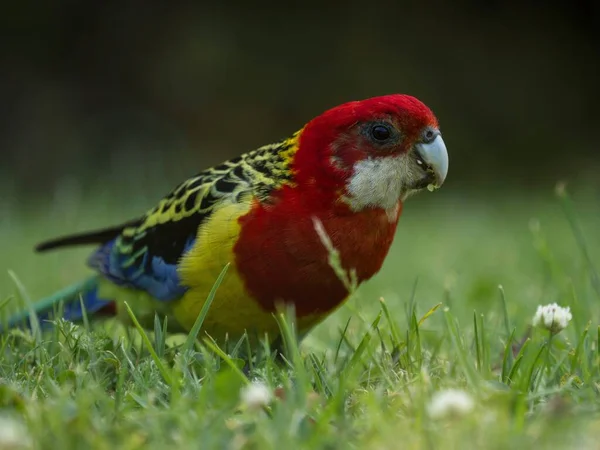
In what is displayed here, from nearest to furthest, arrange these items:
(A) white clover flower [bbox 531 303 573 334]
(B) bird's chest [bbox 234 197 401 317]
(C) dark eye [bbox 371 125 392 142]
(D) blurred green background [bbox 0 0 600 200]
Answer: (A) white clover flower [bbox 531 303 573 334], (B) bird's chest [bbox 234 197 401 317], (C) dark eye [bbox 371 125 392 142], (D) blurred green background [bbox 0 0 600 200]

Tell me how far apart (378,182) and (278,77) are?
7.22 m

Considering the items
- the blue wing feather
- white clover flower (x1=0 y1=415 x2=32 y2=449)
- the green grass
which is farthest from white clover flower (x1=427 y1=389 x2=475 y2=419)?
the blue wing feather

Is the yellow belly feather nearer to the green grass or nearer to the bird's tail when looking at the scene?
the green grass

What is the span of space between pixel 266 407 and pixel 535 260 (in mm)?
2990

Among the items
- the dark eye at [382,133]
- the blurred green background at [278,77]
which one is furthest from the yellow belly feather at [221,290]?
→ the blurred green background at [278,77]

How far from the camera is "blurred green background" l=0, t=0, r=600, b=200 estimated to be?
885cm

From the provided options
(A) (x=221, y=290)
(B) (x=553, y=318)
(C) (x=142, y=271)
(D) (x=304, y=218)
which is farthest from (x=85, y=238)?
(B) (x=553, y=318)

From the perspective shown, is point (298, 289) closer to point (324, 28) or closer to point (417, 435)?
point (417, 435)

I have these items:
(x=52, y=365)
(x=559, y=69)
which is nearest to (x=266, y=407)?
(x=52, y=365)

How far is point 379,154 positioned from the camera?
89.3 inches

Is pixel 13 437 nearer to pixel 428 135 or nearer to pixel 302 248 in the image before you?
pixel 302 248

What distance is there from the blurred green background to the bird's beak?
20.5 ft

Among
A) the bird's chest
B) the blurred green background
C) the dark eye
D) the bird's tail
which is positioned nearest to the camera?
the bird's chest

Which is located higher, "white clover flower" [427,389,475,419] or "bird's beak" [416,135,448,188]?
"bird's beak" [416,135,448,188]
